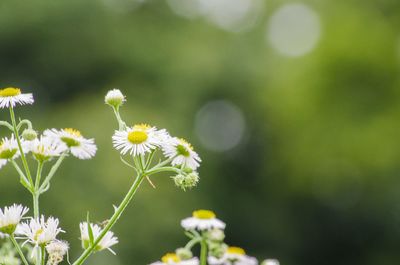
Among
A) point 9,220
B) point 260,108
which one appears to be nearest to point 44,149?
point 9,220

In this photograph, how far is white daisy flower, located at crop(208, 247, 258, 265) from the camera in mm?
1681

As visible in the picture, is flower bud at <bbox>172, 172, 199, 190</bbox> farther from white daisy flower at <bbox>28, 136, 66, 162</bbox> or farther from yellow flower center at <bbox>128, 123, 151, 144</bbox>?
white daisy flower at <bbox>28, 136, 66, 162</bbox>

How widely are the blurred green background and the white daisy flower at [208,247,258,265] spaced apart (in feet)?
41.4

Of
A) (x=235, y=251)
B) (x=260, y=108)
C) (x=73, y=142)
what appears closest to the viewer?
(x=235, y=251)

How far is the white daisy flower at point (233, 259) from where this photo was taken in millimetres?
1681

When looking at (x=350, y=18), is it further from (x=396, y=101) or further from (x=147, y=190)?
(x=147, y=190)

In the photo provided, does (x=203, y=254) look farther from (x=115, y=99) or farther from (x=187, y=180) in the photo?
(x=115, y=99)

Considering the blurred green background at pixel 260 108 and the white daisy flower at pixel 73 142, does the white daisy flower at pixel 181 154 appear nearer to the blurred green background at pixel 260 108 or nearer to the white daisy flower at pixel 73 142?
the white daisy flower at pixel 73 142

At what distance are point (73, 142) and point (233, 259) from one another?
17.5 inches

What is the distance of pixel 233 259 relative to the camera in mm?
1731

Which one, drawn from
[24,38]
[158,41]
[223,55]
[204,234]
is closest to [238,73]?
[223,55]

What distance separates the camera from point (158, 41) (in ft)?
61.6

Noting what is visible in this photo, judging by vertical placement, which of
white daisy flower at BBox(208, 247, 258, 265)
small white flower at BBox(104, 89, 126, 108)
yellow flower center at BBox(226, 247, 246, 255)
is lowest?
white daisy flower at BBox(208, 247, 258, 265)

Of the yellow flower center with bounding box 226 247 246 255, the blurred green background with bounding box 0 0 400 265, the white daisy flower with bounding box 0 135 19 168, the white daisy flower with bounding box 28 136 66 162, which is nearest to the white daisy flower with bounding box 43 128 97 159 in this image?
the white daisy flower with bounding box 28 136 66 162
